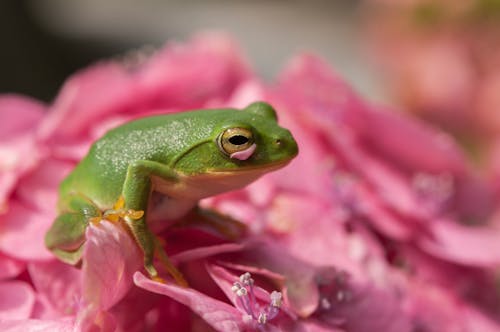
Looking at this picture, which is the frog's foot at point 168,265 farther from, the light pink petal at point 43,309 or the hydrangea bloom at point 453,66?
the hydrangea bloom at point 453,66

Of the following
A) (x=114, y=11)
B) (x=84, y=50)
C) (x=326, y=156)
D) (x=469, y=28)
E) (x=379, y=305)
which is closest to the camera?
(x=379, y=305)

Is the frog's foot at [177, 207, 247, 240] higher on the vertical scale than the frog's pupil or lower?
lower

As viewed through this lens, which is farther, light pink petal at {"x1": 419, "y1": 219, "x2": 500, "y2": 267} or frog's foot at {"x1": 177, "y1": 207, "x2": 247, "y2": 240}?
light pink petal at {"x1": 419, "y1": 219, "x2": 500, "y2": 267}

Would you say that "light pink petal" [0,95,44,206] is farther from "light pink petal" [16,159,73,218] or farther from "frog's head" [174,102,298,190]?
"frog's head" [174,102,298,190]

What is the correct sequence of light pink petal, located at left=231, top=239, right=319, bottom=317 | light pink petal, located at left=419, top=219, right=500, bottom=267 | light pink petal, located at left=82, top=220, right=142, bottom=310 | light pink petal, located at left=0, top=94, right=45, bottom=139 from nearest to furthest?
light pink petal, located at left=82, top=220, right=142, bottom=310, light pink petal, located at left=231, top=239, right=319, bottom=317, light pink petal, located at left=419, top=219, right=500, bottom=267, light pink petal, located at left=0, top=94, right=45, bottom=139

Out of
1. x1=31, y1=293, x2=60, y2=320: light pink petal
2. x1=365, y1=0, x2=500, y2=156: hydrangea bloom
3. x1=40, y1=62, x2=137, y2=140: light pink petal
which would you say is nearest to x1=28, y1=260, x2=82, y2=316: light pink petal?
x1=31, y1=293, x2=60, y2=320: light pink petal

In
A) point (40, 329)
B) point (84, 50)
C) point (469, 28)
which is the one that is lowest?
point (40, 329)

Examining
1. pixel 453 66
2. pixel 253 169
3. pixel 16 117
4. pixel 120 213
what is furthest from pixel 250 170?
pixel 453 66

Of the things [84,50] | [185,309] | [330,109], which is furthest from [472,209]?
[84,50]

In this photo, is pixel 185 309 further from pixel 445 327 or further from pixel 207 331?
pixel 445 327
